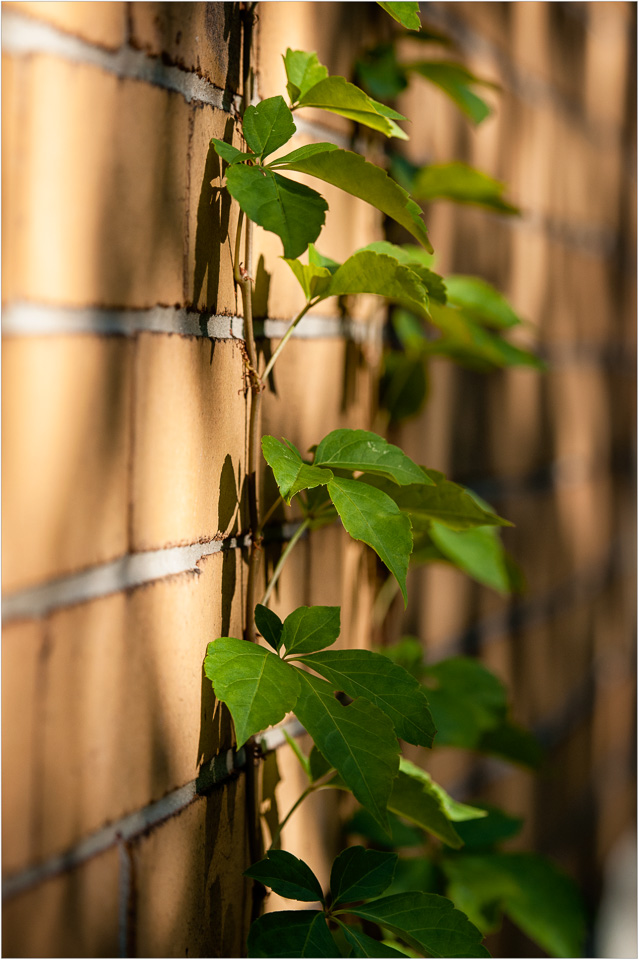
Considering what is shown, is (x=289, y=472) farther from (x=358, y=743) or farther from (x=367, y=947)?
(x=367, y=947)


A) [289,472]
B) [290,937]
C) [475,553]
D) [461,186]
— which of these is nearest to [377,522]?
[289,472]

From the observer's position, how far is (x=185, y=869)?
551 millimetres

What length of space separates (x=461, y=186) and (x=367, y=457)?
0.47 metres

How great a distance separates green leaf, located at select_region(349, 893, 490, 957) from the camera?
50cm

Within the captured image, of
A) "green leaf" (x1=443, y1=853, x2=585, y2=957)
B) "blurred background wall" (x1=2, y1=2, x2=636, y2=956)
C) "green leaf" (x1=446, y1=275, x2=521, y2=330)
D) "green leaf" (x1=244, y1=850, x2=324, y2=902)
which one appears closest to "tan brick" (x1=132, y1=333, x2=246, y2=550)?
"blurred background wall" (x1=2, y1=2, x2=636, y2=956)

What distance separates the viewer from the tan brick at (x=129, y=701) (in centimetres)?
44

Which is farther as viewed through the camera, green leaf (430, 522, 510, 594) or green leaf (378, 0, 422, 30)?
green leaf (430, 522, 510, 594)

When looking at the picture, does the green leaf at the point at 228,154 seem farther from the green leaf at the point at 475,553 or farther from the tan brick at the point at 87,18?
the green leaf at the point at 475,553

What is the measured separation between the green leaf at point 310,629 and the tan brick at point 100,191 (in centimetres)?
22

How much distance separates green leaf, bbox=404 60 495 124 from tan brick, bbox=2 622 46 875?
0.69 metres

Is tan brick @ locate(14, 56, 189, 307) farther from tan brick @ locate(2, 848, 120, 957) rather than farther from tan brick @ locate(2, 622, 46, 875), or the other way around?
tan brick @ locate(2, 848, 120, 957)

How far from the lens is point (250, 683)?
18.1 inches

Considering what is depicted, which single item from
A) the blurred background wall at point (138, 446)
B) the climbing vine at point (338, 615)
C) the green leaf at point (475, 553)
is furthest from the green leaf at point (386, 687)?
the green leaf at point (475, 553)

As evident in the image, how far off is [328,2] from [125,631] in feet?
2.08
